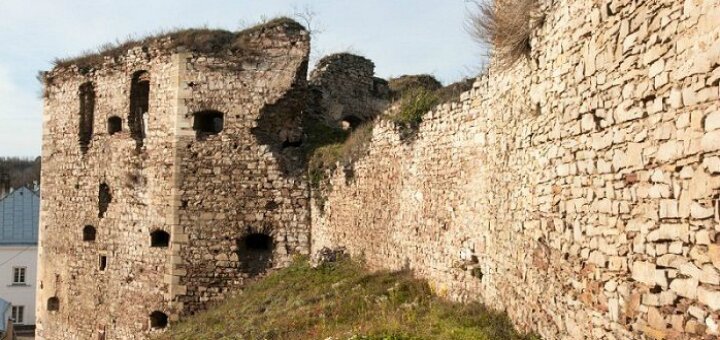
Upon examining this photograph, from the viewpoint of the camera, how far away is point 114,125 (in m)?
16.3

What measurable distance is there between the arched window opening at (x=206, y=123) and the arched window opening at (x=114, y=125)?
8.04ft

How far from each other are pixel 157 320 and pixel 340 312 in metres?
6.57

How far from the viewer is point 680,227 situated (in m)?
3.83

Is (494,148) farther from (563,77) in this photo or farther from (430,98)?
(430,98)

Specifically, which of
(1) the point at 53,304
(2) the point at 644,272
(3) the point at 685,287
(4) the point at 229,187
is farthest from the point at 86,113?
(3) the point at 685,287

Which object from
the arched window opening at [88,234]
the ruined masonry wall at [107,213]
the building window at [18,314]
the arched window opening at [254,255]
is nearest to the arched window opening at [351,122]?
the arched window opening at [254,255]

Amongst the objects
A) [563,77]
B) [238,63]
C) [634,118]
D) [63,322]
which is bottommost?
[63,322]

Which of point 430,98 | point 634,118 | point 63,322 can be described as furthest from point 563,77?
point 63,322

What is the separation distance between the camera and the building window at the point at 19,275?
36.3 m

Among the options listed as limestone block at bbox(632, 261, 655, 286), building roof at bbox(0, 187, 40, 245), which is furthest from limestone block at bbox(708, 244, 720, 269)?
building roof at bbox(0, 187, 40, 245)

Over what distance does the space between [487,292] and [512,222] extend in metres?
1.12

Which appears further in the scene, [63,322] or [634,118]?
[63,322]

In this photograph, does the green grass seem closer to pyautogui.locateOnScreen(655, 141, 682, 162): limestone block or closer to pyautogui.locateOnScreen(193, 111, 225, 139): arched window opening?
pyautogui.locateOnScreen(655, 141, 682, 162): limestone block

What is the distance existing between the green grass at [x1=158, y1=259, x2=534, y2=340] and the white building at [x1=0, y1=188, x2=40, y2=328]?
25.6 meters
